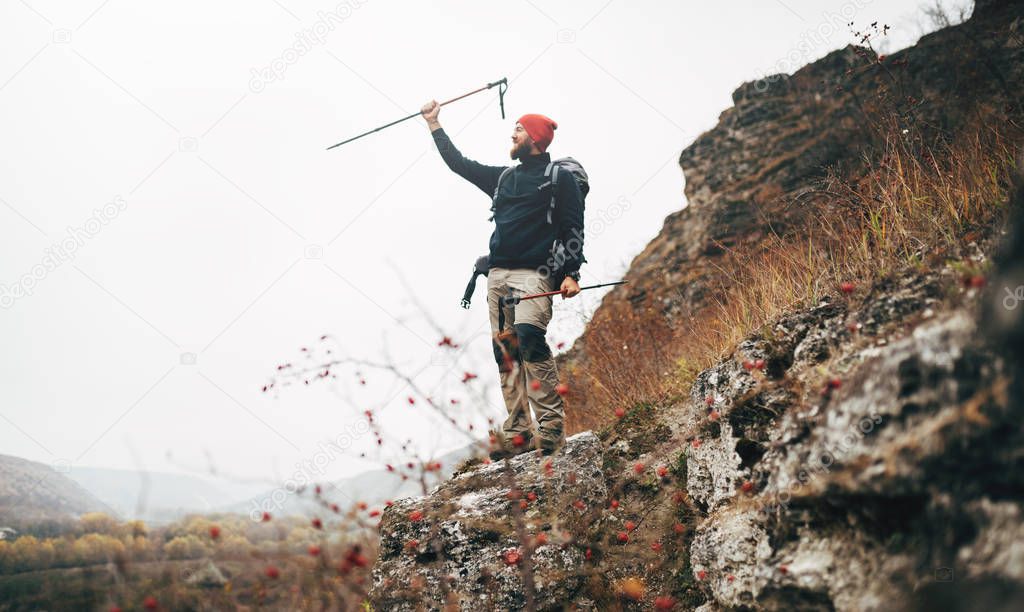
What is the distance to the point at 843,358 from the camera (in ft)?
7.93

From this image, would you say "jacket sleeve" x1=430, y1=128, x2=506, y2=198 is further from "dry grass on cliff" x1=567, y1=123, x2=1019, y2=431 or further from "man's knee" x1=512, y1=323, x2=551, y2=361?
"dry grass on cliff" x1=567, y1=123, x2=1019, y2=431

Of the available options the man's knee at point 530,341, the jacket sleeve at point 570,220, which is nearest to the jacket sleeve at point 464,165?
the jacket sleeve at point 570,220

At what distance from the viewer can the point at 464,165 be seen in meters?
4.56

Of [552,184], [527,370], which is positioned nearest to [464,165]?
→ [552,184]

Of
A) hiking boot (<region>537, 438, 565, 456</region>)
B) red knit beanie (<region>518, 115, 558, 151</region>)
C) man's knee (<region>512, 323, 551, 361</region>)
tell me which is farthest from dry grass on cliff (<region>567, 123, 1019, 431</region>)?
red knit beanie (<region>518, 115, 558, 151</region>)

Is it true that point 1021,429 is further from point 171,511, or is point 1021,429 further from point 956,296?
point 171,511

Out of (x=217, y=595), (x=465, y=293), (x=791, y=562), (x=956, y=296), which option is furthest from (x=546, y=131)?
(x=217, y=595)

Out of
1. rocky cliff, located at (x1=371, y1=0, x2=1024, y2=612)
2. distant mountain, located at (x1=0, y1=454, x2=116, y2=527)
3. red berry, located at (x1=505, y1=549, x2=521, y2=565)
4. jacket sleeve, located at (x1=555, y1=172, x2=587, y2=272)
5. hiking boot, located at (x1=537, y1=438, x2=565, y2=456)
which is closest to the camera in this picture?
rocky cliff, located at (x1=371, y1=0, x2=1024, y2=612)

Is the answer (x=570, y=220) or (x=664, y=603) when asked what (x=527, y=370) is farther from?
(x=664, y=603)

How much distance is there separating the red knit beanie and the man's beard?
84mm

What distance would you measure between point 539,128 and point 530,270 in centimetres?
117

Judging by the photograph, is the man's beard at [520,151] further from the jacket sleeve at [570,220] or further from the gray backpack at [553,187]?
the jacket sleeve at [570,220]

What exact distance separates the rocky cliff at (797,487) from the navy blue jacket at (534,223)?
1319mm

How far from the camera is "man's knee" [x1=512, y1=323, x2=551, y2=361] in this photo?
3785mm
